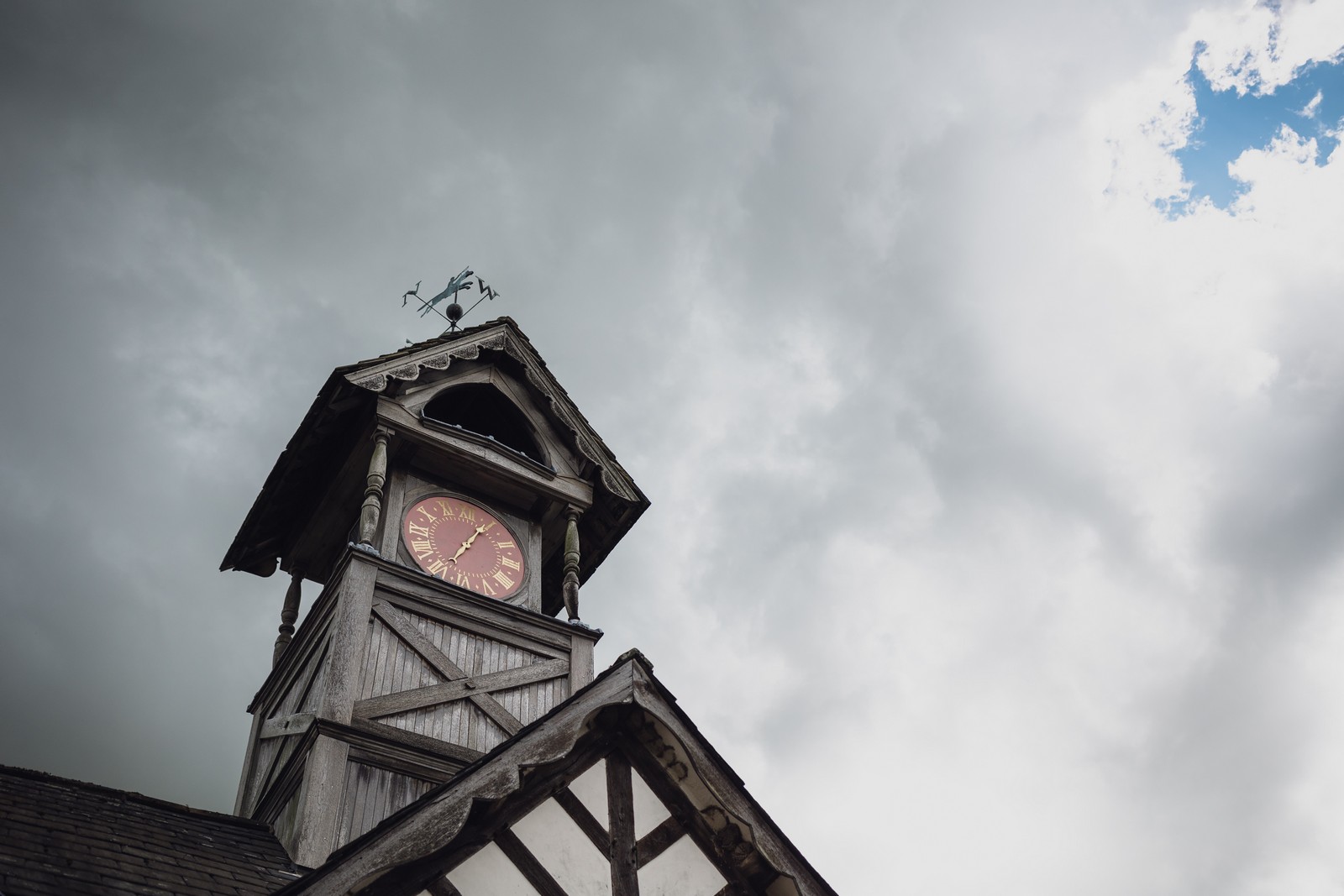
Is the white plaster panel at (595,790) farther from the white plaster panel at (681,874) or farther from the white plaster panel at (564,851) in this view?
the white plaster panel at (681,874)

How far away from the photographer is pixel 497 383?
530 inches

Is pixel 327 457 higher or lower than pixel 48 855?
higher

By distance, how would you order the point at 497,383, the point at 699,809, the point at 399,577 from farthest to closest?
the point at 497,383 → the point at 399,577 → the point at 699,809

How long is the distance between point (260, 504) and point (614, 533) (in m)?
4.13

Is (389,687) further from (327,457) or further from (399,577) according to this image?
(327,457)

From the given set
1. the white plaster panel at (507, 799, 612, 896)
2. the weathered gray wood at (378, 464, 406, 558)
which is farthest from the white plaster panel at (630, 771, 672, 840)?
the weathered gray wood at (378, 464, 406, 558)

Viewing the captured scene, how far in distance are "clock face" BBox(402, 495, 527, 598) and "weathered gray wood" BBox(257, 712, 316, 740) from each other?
1953 millimetres

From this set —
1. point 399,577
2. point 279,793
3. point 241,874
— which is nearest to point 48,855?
point 241,874


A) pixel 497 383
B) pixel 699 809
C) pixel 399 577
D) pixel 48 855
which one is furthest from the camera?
pixel 497 383

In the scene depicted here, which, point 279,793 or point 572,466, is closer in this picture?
point 279,793

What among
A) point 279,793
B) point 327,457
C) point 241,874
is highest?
point 327,457

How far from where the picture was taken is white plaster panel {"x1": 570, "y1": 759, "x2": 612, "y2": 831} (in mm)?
6391

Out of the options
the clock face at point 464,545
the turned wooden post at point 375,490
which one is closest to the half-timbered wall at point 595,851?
the turned wooden post at point 375,490

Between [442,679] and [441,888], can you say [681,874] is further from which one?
[442,679]
